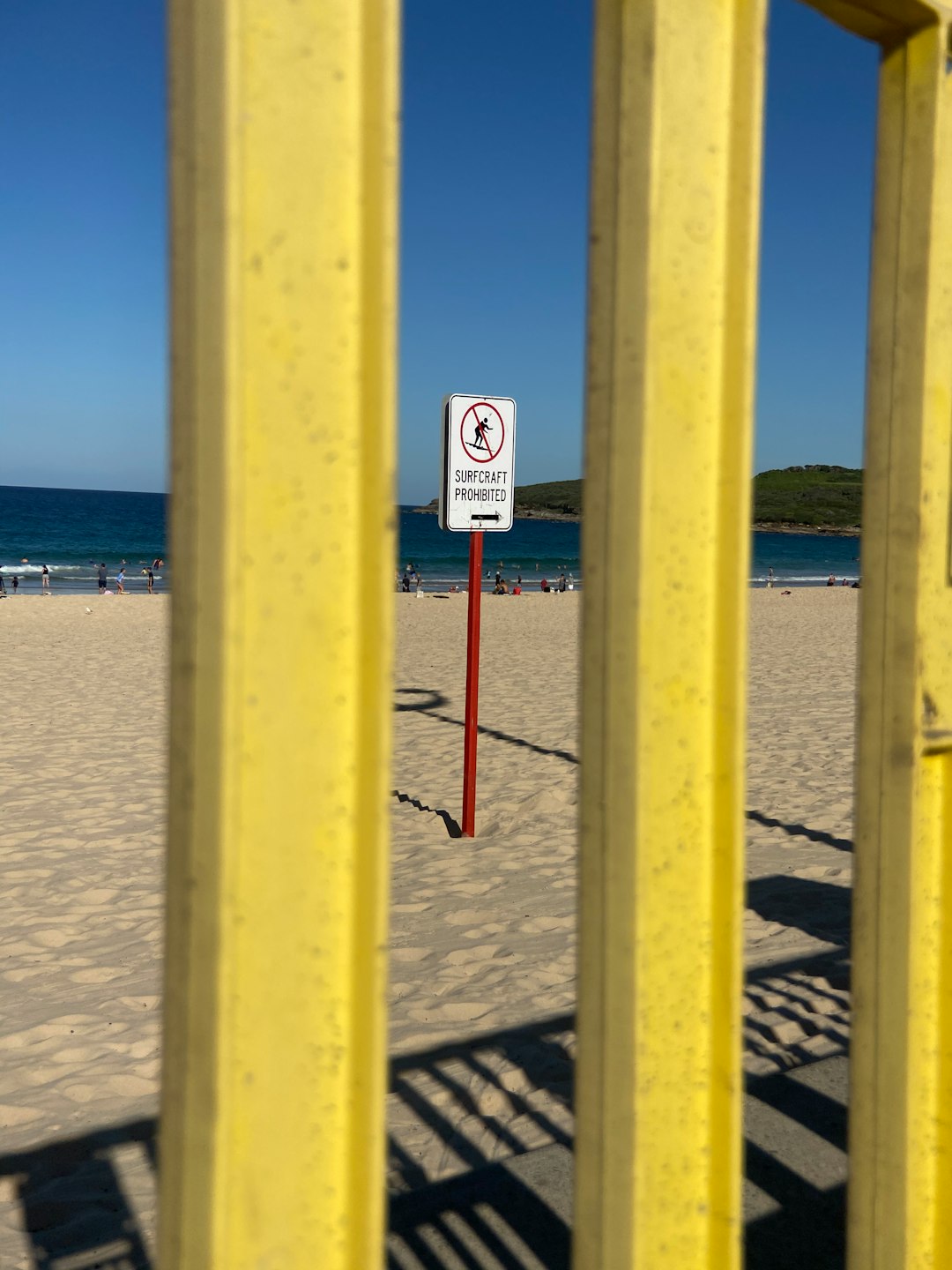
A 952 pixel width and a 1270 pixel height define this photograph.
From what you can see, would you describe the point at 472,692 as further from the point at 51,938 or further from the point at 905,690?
the point at 905,690

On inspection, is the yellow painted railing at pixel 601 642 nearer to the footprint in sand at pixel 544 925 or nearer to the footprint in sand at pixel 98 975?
the footprint in sand at pixel 544 925

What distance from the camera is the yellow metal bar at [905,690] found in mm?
1653

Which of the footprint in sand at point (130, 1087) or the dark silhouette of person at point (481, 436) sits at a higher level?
the dark silhouette of person at point (481, 436)

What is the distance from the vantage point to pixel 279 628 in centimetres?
106

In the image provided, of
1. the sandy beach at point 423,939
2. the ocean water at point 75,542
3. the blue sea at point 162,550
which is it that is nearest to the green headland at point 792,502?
the blue sea at point 162,550

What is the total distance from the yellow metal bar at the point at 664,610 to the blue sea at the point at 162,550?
109ft

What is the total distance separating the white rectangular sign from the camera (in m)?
6.10

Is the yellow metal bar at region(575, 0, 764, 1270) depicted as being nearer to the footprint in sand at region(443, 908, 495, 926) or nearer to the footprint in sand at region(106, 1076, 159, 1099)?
the footprint in sand at region(106, 1076, 159, 1099)

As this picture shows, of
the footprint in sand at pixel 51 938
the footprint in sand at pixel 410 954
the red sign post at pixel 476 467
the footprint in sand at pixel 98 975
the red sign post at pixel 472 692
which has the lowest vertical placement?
the footprint in sand at pixel 98 975

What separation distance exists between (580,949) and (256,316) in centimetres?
85

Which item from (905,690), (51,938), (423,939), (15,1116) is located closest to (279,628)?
(905,690)

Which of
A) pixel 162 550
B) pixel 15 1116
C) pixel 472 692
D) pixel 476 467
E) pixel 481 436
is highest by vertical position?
pixel 162 550

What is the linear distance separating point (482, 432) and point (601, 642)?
16.5 feet

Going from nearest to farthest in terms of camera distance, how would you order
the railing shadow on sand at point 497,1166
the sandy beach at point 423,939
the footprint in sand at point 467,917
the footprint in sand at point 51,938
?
the railing shadow on sand at point 497,1166
the sandy beach at point 423,939
the footprint in sand at point 51,938
the footprint in sand at point 467,917
